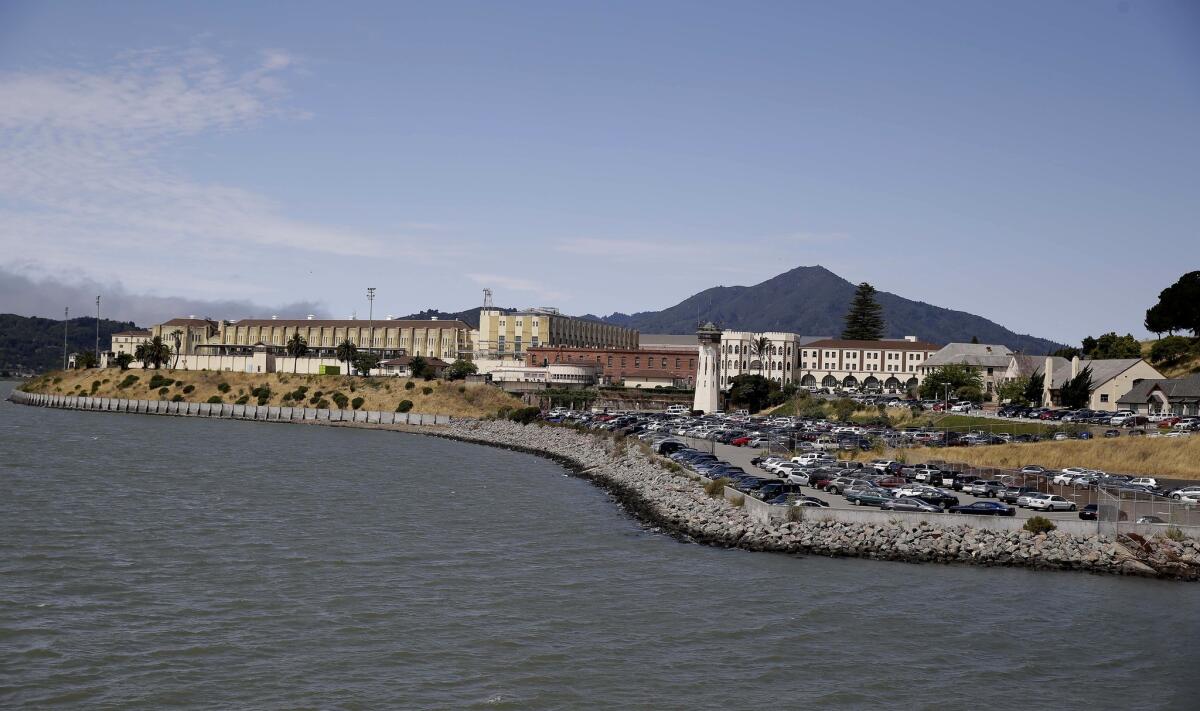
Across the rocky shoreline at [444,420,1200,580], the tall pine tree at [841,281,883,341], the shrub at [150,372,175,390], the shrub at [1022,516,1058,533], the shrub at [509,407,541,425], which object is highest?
the tall pine tree at [841,281,883,341]

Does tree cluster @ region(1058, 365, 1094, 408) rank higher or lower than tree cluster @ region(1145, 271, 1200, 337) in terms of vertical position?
lower

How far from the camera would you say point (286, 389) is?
115m

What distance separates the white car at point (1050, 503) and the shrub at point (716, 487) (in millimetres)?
11873

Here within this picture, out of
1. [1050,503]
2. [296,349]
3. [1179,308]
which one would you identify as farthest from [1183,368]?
[296,349]

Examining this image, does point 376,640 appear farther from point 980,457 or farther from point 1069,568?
point 980,457

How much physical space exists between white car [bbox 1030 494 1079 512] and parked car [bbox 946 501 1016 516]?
158cm

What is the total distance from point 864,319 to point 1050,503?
121 m

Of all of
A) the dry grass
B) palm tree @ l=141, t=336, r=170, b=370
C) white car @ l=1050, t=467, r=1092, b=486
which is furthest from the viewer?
palm tree @ l=141, t=336, r=170, b=370

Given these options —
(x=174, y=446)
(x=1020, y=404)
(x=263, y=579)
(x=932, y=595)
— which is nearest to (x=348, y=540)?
(x=263, y=579)

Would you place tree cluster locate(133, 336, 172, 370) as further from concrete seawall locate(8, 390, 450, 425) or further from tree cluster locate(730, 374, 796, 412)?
tree cluster locate(730, 374, 796, 412)

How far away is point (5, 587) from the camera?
2753cm

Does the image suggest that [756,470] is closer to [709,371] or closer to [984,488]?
[984,488]

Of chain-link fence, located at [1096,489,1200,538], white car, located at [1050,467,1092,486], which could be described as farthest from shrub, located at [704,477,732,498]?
chain-link fence, located at [1096,489,1200,538]

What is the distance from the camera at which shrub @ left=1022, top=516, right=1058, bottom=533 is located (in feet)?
116
